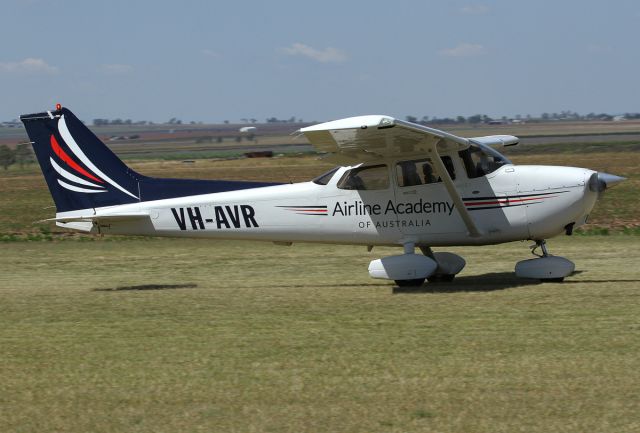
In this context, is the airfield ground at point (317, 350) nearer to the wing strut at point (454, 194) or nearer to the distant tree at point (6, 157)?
the wing strut at point (454, 194)

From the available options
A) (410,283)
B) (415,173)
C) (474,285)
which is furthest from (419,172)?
(474,285)

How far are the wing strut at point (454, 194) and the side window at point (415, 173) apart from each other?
30cm

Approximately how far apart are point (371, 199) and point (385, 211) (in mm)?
259

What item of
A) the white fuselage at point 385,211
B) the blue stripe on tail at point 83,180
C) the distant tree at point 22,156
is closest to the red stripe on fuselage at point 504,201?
the white fuselage at point 385,211

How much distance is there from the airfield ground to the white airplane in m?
0.66

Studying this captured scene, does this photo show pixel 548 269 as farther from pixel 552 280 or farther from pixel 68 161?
pixel 68 161

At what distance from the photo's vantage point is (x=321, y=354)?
8039 millimetres

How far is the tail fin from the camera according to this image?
13016 mm

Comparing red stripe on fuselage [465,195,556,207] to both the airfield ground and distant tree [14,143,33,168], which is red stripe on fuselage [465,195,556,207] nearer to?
the airfield ground

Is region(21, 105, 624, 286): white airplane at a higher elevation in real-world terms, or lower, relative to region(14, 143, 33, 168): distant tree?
higher

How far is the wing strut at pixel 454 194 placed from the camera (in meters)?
11.7

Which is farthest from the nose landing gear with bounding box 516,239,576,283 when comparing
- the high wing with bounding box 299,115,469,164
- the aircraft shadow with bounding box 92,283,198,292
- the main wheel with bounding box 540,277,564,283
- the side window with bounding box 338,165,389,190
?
the aircraft shadow with bounding box 92,283,198,292

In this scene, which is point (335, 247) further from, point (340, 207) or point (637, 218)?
point (637, 218)

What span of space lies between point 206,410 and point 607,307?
513 cm
